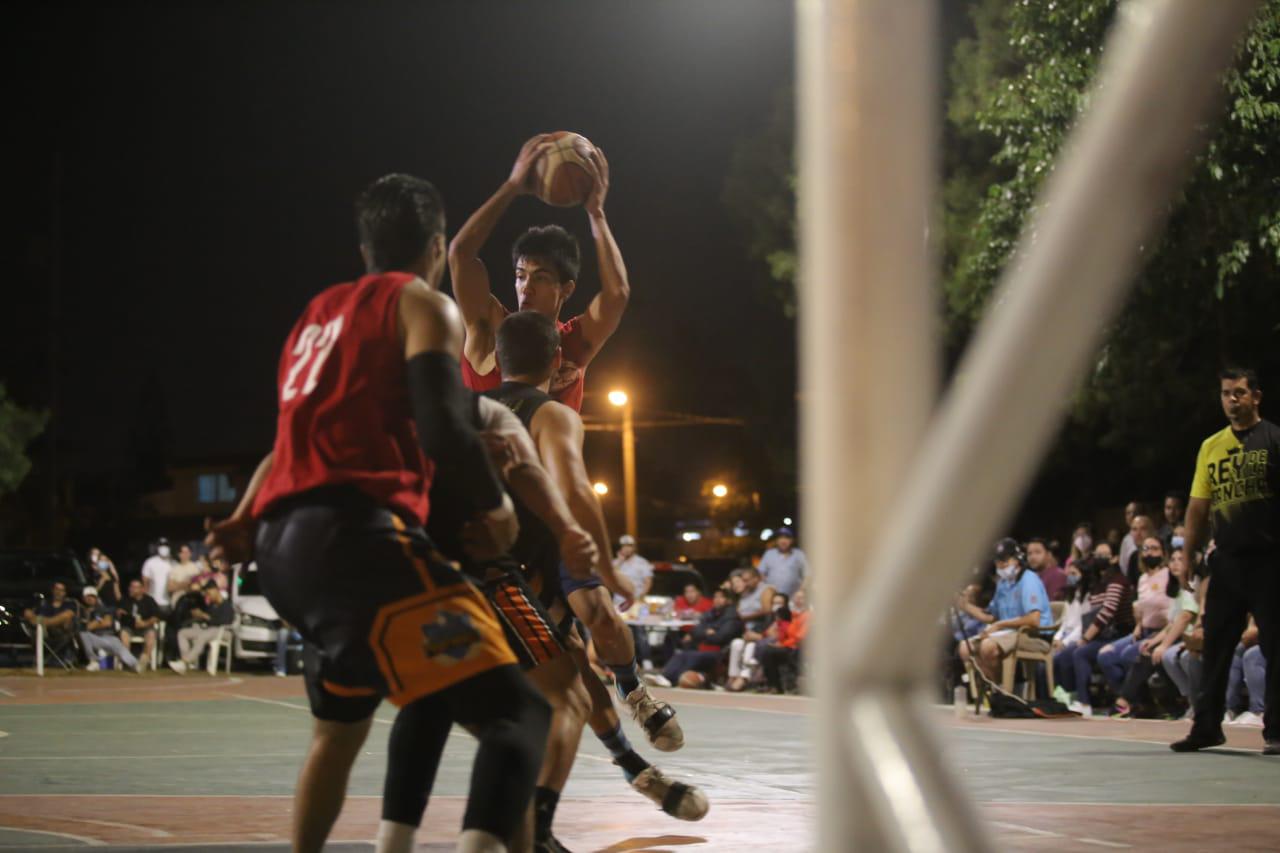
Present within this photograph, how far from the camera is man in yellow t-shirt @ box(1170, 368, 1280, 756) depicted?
8828 millimetres

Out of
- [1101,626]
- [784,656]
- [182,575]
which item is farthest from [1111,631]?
[182,575]

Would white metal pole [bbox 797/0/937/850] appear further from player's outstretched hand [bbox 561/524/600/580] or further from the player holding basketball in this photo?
player's outstretched hand [bbox 561/524/600/580]

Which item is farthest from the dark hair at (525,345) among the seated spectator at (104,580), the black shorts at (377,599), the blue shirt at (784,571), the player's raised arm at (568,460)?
the seated spectator at (104,580)

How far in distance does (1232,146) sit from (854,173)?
55.5 ft

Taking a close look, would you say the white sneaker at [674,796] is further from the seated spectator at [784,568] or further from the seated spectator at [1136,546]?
the seated spectator at [784,568]

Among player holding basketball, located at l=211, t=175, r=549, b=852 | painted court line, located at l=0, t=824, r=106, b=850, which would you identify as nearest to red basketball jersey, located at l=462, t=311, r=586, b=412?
painted court line, located at l=0, t=824, r=106, b=850

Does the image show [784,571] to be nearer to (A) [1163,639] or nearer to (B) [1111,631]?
(B) [1111,631]

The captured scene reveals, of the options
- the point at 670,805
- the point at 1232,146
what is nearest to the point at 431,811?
the point at 670,805

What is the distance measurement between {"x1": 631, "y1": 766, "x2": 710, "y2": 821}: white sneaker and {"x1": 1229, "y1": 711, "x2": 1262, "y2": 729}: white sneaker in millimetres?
7395

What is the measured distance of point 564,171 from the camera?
220 inches

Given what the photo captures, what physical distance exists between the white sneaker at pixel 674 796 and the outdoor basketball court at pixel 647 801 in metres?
0.11

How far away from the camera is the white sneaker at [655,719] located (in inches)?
241

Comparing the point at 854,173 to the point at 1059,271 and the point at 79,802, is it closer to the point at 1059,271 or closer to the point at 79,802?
the point at 1059,271

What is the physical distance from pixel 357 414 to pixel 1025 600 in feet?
39.4
